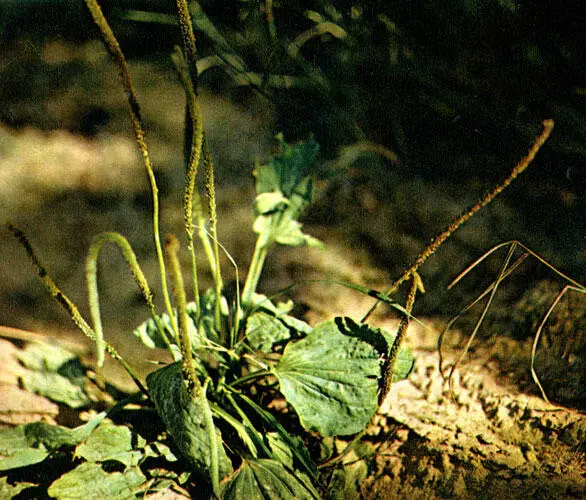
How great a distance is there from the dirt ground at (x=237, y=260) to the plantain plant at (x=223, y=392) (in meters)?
0.12

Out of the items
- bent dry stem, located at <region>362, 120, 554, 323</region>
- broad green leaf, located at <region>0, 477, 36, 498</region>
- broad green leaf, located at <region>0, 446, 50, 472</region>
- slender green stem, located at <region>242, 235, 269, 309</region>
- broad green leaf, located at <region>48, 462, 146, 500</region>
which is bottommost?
broad green leaf, located at <region>0, 477, 36, 498</region>

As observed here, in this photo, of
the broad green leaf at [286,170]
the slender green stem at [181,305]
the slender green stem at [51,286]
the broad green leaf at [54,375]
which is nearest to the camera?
the slender green stem at [181,305]

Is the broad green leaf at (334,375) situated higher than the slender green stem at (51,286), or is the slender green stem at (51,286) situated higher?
the slender green stem at (51,286)

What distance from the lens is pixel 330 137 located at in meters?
1.36

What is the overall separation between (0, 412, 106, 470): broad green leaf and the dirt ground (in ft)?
0.41

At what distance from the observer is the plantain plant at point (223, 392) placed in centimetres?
66

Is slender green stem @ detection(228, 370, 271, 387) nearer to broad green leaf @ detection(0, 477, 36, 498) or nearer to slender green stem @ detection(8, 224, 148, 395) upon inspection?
slender green stem @ detection(8, 224, 148, 395)

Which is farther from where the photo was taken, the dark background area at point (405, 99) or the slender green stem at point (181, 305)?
the dark background area at point (405, 99)

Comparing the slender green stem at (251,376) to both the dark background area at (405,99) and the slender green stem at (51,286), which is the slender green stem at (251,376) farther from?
the dark background area at (405,99)

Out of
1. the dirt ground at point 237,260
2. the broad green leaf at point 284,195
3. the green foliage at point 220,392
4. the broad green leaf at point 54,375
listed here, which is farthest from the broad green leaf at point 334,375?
the broad green leaf at point 54,375

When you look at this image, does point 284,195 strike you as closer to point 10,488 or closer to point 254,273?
point 254,273

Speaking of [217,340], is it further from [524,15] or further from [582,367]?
[524,15]

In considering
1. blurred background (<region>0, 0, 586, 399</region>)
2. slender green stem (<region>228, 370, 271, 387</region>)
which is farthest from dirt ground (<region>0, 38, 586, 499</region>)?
slender green stem (<region>228, 370, 271, 387</region>)

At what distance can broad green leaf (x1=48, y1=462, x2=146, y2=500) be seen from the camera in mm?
672
